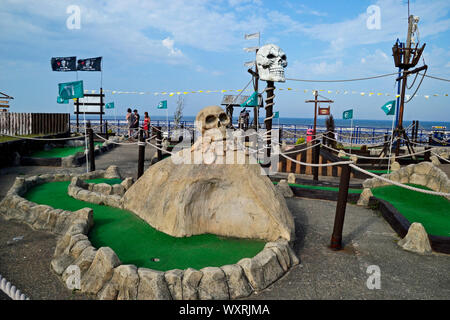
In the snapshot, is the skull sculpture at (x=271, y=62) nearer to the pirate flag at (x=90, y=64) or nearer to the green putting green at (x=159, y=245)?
the green putting green at (x=159, y=245)

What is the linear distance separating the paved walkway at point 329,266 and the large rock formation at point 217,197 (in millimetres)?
688

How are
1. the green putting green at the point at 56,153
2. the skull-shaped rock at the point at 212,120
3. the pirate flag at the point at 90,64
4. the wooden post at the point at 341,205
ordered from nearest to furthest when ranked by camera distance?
the wooden post at the point at 341,205, the skull-shaped rock at the point at 212,120, the green putting green at the point at 56,153, the pirate flag at the point at 90,64

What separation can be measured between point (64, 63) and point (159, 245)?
19.1 meters

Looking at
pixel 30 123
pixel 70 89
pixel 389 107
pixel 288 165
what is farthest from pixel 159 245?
pixel 30 123

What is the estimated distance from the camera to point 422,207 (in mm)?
6562

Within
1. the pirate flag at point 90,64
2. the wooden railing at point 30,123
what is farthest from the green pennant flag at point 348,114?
the wooden railing at point 30,123

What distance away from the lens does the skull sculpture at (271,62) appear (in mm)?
7258

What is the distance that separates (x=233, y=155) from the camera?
4.85m

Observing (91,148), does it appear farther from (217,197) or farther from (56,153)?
(217,197)

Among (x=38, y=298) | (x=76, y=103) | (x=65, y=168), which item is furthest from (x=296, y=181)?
(x=76, y=103)

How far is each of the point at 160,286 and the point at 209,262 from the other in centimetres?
82

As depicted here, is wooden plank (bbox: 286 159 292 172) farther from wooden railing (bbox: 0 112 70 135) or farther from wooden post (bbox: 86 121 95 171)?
wooden railing (bbox: 0 112 70 135)

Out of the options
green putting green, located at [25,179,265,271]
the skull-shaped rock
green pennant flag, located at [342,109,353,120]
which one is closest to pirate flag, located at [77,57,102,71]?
green pennant flag, located at [342,109,353,120]
